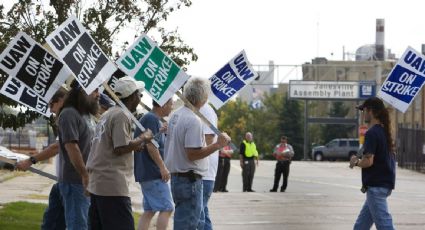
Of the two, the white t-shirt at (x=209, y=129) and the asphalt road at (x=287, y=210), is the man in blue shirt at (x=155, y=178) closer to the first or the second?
the white t-shirt at (x=209, y=129)

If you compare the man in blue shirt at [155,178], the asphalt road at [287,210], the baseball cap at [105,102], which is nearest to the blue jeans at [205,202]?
the man in blue shirt at [155,178]

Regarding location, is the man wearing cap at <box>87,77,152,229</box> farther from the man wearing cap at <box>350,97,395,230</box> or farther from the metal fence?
the metal fence

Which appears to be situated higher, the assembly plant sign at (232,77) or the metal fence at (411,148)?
the assembly plant sign at (232,77)

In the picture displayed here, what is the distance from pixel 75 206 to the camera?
9.46 metres

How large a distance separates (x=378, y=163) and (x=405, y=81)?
3537 millimetres

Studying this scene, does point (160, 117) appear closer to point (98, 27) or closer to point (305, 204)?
point (98, 27)

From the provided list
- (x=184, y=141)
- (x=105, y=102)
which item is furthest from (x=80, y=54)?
(x=105, y=102)

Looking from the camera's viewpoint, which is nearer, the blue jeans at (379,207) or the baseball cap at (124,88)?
the baseball cap at (124,88)

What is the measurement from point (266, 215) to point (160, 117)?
325 inches

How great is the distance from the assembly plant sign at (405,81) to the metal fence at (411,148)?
3743 cm

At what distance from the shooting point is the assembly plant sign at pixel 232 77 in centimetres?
1487

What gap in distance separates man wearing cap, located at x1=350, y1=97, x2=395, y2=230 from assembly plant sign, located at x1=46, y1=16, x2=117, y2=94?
2.69 m

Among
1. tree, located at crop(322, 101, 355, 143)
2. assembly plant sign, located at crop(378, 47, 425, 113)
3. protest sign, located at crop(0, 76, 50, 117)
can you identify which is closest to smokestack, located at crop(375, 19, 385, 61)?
tree, located at crop(322, 101, 355, 143)

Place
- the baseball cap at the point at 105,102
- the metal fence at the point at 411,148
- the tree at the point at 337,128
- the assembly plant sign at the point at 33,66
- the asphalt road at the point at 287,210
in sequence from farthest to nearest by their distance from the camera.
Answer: the tree at the point at 337,128, the metal fence at the point at 411,148, the asphalt road at the point at 287,210, the baseball cap at the point at 105,102, the assembly plant sign at the point at 33,66
